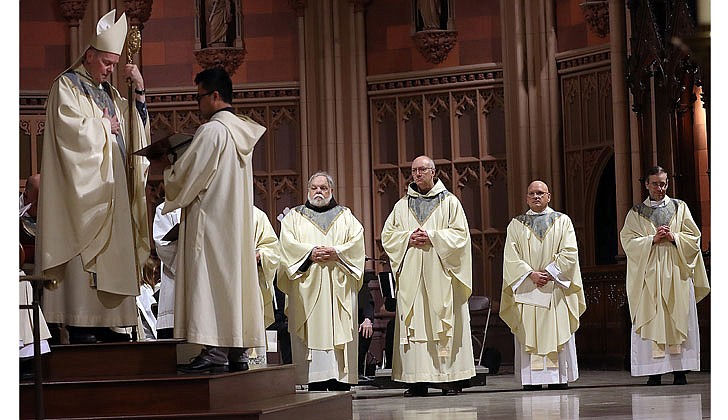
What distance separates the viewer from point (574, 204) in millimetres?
14133

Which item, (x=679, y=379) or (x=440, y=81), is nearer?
(x=679, y=379)

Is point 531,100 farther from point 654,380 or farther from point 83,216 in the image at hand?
point 83,216

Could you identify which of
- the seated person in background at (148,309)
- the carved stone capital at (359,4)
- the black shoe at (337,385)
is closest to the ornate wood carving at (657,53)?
the carved stone capital at (359,4)

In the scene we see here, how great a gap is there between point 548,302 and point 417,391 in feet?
5.13

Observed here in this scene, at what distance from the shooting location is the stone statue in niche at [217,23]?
15039mm

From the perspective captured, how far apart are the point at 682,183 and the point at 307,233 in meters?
4.58

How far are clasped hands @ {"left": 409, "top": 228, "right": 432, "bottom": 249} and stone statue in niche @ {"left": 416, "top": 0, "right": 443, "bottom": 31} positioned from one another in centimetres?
→ 518

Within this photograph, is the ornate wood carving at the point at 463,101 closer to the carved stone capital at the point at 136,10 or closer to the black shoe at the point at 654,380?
the carved stone capital at the point at 136,10

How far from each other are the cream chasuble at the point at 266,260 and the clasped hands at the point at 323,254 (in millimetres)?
371

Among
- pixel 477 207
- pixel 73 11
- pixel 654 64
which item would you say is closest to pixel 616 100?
pixel 654 64

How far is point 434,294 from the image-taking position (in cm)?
1032

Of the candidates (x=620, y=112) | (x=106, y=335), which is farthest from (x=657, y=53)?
(x=106, y=335)

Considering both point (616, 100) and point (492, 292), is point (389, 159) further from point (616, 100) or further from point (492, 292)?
point (616, 100)

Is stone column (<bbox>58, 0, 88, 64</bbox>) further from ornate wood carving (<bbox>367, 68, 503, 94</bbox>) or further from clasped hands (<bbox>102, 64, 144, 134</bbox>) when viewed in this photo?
clasped hands (<bbox>102, 64, 144, 134</bbox>)
